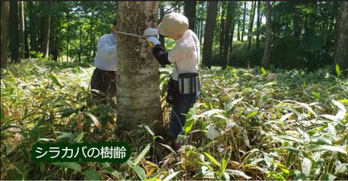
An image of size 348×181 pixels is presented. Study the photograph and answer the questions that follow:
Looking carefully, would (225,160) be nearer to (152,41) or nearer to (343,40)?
(152,41)

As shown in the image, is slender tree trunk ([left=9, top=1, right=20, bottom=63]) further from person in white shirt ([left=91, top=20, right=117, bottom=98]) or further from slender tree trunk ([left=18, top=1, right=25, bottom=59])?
person in white shirt ([left=91, top=20, right=117, bottom=98])

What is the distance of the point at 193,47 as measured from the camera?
273 cm

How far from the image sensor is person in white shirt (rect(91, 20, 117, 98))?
3.57 m

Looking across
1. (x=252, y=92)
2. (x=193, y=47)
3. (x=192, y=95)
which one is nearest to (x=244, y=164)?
(x=192, y=95)

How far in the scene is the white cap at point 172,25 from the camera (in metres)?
2.64

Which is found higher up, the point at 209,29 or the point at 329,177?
the point at 209,29

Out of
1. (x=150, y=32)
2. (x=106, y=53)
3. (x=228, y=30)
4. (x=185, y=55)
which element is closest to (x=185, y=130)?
(x=185, y=55)

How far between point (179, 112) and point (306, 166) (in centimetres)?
117

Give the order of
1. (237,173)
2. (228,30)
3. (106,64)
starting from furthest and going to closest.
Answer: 1. (228,30)
2. (106,64)
3. (237,173)

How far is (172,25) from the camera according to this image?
2.65m

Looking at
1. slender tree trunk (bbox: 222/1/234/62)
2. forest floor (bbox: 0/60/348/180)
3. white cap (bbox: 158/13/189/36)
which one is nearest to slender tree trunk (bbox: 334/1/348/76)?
forest floor (bbox: 0/60/348/180)

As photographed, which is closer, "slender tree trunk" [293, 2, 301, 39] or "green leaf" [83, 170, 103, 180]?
"green leaf" [83, 170, 103, 180]

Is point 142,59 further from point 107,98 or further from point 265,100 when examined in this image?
point 265,100

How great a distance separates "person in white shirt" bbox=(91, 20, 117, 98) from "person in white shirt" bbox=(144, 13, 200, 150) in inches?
38.4
